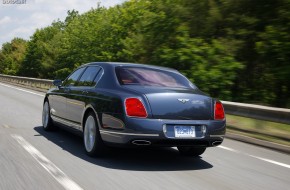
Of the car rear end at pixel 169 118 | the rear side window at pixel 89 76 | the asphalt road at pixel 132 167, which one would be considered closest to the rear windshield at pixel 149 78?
the car rear end at pixel 169 118

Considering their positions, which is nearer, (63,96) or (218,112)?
(218,112)

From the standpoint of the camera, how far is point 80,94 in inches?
289

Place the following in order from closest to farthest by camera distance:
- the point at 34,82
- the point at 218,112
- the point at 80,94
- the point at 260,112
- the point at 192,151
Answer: the point at 218,112
the point at 192,151
the point at 80,94
the point at 260,112
the point at 34,82

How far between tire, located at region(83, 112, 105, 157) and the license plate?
119cm

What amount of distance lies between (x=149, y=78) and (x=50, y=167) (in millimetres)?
2016

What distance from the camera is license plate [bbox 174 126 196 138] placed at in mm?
5852

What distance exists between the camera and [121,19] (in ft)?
126

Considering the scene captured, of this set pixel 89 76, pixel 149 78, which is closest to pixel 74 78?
pixel 89 76

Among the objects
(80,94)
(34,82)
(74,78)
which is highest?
(74,78)

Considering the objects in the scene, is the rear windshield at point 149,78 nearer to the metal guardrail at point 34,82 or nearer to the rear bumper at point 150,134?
the rear bumper at point 150,134

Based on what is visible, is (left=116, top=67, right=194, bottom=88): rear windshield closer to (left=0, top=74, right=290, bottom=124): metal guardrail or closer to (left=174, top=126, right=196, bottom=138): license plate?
(left=174, top=126, right=196, bottom=138): license plate

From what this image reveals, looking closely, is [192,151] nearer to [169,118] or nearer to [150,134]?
[169,118]

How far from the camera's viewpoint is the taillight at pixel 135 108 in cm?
585

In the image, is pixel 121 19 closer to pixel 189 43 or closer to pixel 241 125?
pixel 189 43
